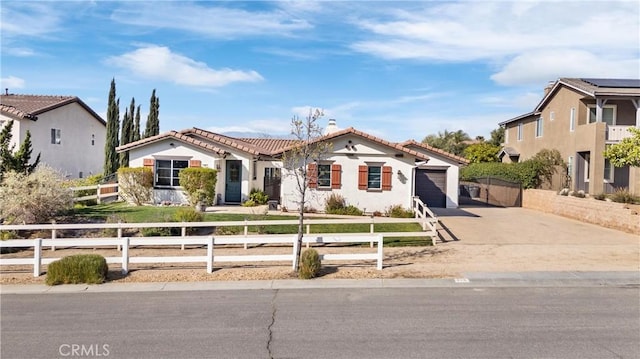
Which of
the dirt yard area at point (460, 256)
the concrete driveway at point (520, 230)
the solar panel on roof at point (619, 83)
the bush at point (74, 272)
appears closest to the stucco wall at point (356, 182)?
the concrete driveway at point (520, 230)

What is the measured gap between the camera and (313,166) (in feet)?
82.0

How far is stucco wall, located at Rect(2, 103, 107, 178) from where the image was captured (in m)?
32.3

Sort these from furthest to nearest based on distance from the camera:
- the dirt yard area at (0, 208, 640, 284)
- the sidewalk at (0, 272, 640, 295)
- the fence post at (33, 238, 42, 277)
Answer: the dirt yard area at (0, 208, 640, 284)
the fence post at (33, 238, 42, 277)
the sidewalk at (0, 272, 640, 295)

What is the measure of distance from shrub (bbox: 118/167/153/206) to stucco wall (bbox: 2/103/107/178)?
9115mm

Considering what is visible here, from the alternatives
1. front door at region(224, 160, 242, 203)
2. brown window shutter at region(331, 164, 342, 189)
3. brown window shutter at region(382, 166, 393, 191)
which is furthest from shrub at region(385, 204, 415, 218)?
front door at region(224, 160, 242, 203)

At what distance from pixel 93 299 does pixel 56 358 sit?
154 inches

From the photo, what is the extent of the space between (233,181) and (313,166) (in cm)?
473

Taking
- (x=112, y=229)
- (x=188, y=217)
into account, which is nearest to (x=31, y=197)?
(x=112, y=229)

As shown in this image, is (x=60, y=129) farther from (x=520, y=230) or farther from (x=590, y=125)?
(x=590, y=125)

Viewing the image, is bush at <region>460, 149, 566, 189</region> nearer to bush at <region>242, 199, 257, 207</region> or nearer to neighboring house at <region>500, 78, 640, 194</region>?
neighboring house at <region>500, 78, 640, 194</region>

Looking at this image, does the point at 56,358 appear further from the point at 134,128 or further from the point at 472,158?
the point at 472,158

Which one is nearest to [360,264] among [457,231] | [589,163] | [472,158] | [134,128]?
[457,231]

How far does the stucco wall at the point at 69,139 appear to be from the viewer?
32.3 meters

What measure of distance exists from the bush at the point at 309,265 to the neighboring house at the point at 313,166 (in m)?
10.4
